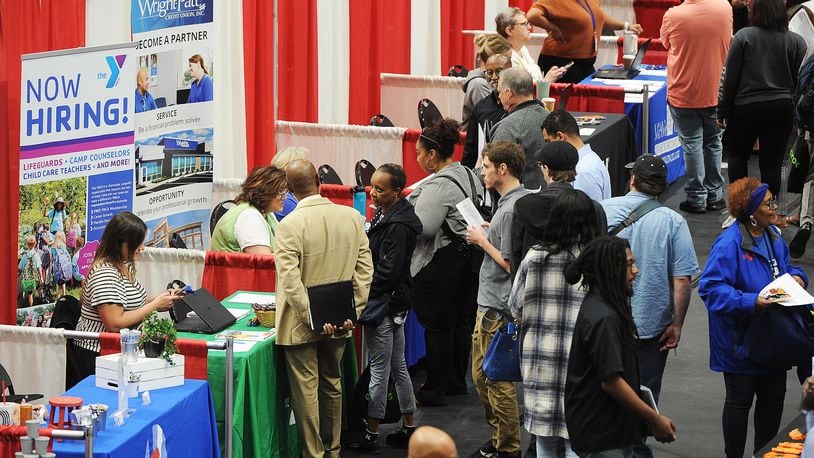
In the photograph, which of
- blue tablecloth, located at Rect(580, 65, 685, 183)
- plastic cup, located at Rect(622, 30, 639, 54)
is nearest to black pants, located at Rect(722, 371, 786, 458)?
blue tablecloth, located at Rect(580, 65, 685, 183)

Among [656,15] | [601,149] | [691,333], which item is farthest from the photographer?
[656,15]

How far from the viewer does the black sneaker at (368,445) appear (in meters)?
6.21

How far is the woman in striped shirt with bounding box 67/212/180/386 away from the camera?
17.7ft

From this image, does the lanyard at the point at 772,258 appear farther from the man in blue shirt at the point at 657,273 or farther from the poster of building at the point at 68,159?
the poster of building at the point at 68,159

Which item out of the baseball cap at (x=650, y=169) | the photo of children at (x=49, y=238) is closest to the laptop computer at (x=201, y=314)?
the photo of children at (x=49, y=238)

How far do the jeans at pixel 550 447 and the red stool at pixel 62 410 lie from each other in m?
1.68

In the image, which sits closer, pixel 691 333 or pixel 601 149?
pixel 691 333

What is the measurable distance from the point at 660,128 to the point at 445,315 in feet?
12.7

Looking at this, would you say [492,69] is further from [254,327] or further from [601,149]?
[254,327]

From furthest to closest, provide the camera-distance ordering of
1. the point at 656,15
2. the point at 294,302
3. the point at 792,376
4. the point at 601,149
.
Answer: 1. the point at 656,15
2. the point at 601,149
3. the point at 792,376
4. the point at 294,302

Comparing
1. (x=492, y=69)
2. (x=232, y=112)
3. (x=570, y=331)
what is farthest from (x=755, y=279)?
(x=232, y=112)

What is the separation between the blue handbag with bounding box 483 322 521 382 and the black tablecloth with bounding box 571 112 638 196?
303 cm

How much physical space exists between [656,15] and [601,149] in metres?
5.95

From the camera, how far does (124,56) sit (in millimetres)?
6219
